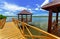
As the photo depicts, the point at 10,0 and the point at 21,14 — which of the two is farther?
the point at 10,0

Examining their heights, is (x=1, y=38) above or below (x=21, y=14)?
below

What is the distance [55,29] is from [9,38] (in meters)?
4.24

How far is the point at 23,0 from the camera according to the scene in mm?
46719

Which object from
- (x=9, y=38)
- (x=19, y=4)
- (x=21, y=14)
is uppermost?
(x=19, y=4)

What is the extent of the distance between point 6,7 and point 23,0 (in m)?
6.74

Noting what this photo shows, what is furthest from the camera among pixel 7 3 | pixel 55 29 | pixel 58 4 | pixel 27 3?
pixel 27 3

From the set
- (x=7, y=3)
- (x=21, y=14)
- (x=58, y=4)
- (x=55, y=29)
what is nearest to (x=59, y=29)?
(x=55, y=29)

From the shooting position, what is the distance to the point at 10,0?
1779 inches

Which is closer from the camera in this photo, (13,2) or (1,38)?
(1,38)

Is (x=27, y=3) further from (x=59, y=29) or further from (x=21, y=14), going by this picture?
(x=59, y=29)

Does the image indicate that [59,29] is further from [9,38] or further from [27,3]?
[27,3]

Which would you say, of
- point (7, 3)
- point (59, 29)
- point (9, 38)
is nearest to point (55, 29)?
point (59, 29)

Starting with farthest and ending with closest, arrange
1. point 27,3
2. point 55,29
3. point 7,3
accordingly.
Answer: point 27,3 → point 7,3 → point 55,29

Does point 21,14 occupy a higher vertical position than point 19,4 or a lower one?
lower
